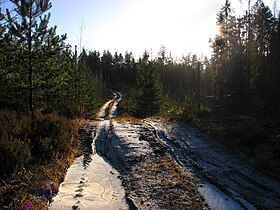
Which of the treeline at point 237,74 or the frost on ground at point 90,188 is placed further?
the treeline at point 237,74

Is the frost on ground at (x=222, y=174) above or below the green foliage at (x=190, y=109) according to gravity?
below

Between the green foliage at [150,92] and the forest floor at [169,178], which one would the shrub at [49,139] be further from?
the green foliage at [150,92]

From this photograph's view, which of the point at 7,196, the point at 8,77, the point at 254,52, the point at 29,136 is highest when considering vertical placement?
the point at 254,52

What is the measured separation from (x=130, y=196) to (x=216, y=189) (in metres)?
2.19

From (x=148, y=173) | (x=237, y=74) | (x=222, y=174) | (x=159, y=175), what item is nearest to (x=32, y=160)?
(x=148, y=173)

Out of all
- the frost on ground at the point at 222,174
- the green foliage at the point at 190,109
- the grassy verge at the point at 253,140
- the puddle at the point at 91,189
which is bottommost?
the puddle at the point at 91,189

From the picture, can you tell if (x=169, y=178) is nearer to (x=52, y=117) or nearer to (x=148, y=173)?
(x=148, y=173)

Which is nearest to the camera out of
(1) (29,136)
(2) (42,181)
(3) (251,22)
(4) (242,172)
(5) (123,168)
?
(2) (42,181)

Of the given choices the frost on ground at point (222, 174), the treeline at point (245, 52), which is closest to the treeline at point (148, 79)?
the treeline at point (245, 52)

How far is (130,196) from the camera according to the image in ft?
A: 21.3

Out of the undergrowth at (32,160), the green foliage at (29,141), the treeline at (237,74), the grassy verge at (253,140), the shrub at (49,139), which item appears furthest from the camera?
the treeline at (237,74)

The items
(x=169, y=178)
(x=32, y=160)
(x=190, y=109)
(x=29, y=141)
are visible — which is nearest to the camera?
(x=169, y=178)

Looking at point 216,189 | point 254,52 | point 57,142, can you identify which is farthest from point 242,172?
point 254,52

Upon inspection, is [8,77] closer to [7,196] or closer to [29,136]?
[29,136]
